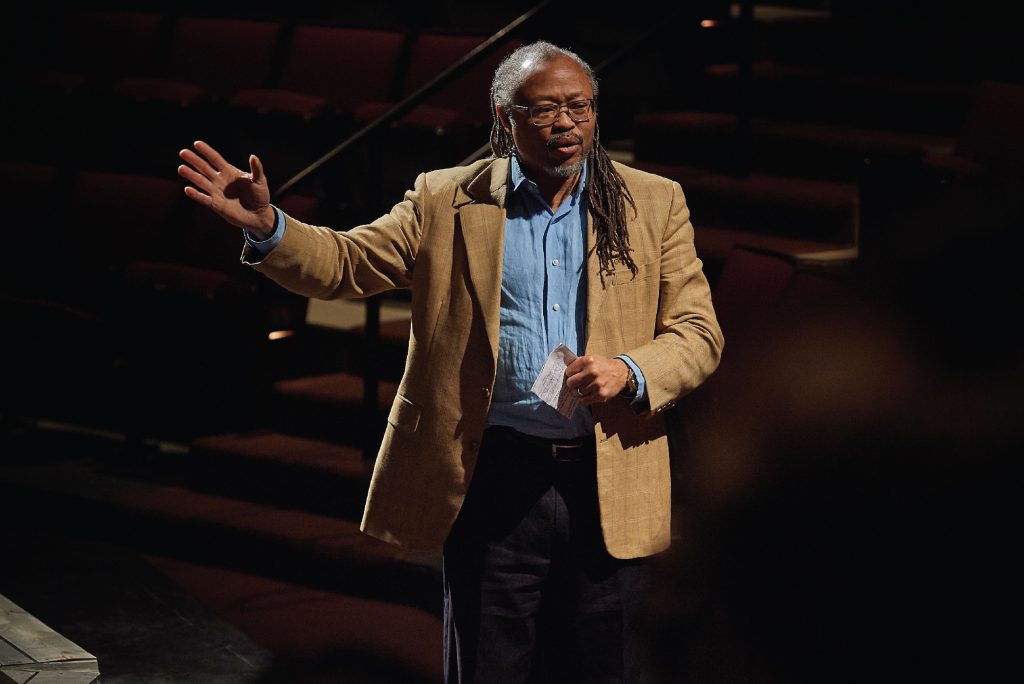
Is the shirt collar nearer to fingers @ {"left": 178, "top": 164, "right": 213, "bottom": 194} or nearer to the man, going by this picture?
the man

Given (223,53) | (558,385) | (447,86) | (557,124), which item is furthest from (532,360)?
(223,53)

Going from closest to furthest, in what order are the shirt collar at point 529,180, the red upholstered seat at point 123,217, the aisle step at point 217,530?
the shirt collar at point 529,180 → the aisle step at point 217,530 → the red upholstered seat at point 123,217

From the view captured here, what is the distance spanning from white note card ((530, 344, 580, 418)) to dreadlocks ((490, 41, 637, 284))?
0.14 meters

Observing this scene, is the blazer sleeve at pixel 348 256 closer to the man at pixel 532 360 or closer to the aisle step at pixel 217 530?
the man at pixel 532 360

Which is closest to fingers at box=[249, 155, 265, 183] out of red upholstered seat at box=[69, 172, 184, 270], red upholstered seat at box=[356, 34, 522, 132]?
red upholstered seat at box=[69, 172, 184, 270]

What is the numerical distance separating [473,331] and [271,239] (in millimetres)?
289

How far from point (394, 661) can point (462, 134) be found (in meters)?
2.22

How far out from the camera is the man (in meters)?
1.82

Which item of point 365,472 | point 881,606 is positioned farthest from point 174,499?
point 881,606

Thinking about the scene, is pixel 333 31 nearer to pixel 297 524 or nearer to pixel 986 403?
pixel 297 524

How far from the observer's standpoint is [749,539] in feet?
8.82

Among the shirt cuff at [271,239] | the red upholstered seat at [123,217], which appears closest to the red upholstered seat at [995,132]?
the shirt cuff at [271,239]

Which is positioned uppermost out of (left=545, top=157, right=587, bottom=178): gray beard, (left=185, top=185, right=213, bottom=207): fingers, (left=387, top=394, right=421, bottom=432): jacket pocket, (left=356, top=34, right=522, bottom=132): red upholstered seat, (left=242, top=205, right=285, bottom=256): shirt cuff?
(left=356, top=34, right=522, bottom=132): red upholstered seat

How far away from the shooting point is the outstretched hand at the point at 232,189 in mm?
1727
